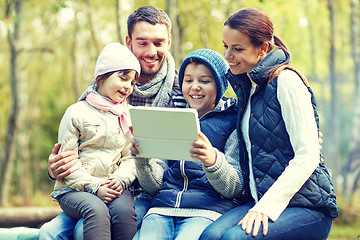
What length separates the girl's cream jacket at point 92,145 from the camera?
12.0 feet

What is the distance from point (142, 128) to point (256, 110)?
2.25ft

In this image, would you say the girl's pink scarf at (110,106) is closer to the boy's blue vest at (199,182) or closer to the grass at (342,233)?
the boy's blue vest at (199,182)

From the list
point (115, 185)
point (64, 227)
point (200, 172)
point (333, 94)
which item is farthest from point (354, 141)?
point (64, 227)

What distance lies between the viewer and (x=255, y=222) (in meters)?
2.97

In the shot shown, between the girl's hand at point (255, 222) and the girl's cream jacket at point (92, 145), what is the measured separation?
1022 millimetres

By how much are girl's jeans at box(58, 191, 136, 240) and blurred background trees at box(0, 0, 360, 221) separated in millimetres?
5328

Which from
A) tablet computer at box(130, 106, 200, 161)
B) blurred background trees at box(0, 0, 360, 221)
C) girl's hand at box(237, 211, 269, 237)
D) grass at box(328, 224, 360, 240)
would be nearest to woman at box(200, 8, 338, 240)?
girl's hand at box(237, 211, 269, 237)

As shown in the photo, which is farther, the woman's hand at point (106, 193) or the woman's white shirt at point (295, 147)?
the woman's hand at point (106, 193)

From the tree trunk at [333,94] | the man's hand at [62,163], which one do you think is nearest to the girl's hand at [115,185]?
the man's hand at [62,163]

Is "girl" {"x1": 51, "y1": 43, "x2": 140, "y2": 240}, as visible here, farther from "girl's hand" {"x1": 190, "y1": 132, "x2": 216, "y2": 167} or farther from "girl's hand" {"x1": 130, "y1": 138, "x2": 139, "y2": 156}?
"girl's hand" {"x1": 190, "y1": 132, "x2": 216, "y2": 167}

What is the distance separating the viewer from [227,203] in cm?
347

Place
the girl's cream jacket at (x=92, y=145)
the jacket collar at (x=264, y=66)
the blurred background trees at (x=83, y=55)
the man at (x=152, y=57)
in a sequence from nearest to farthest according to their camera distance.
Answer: the jacket collar at (x=264, y=66)
the girl's cream jacket at (x=92, y=145)
the man at (x=152, y=57)
the blurred background trees at (x=83, y=55)

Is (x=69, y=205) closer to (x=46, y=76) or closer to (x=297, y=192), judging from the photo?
(x=297, y=192)

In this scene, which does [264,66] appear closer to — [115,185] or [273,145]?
[273,145]
